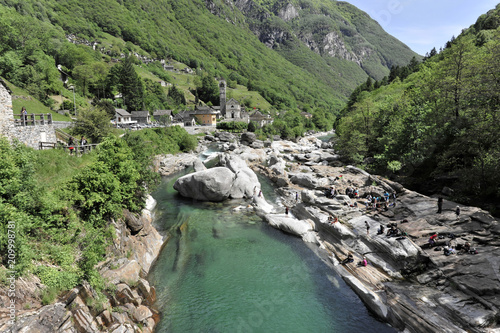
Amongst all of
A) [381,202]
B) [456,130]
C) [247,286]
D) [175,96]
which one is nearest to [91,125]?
[247,286]

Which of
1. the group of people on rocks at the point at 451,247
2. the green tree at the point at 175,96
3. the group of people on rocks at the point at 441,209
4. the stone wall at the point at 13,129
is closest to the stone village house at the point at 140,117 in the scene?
the green tree at the point at 175,96

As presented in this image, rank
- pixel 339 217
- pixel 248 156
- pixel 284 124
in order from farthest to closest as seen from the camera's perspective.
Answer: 1. pixel 284 124
2. pixel 248 156
3. pixel 339 217

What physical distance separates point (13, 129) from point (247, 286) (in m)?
24.1

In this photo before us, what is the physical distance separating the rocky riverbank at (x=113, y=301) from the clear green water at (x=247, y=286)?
1.37m

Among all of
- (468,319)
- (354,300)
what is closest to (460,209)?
(468,319)

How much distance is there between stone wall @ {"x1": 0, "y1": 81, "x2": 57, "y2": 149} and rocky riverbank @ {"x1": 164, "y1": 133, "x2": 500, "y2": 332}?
20.3 meters

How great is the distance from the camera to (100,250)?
15.0 meters

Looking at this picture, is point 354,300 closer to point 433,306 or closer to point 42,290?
point 433,306

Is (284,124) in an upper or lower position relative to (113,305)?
upper

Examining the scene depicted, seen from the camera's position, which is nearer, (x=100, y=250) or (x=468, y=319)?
(x=468, y=319)

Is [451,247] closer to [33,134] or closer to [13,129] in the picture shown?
[13,129]

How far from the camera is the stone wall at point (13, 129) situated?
20.2m

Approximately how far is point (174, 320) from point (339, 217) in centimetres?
2012

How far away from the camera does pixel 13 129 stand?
21109mm
